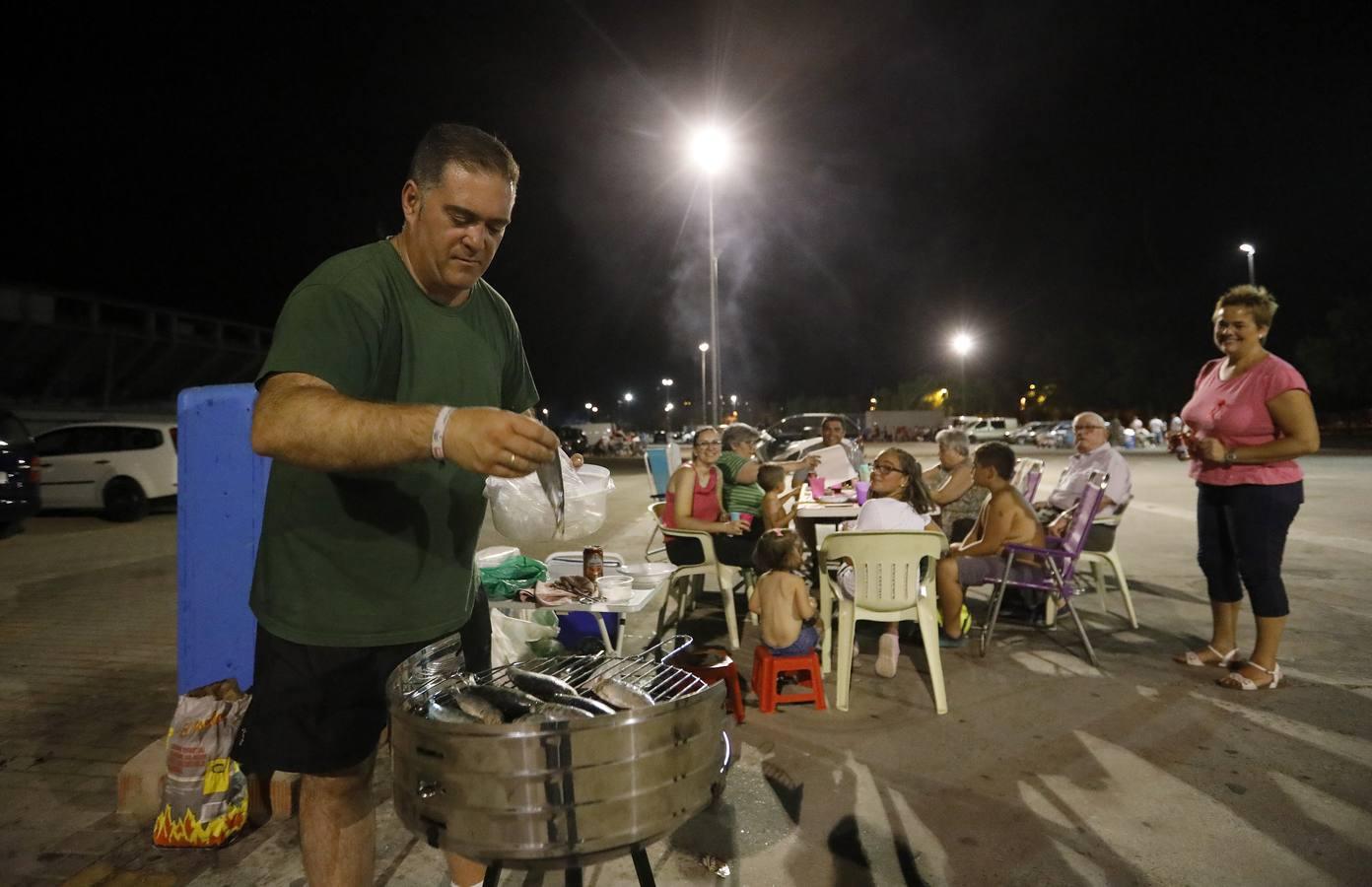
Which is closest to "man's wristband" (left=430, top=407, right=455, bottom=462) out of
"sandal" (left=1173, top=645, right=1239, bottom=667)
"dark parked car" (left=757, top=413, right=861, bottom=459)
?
"sandal" (left=1173, top=645, right=1239, bottom=667)

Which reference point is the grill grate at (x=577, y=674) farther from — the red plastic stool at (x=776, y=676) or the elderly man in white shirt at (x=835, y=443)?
the elderly man in white shirt at (x=835, y=443)

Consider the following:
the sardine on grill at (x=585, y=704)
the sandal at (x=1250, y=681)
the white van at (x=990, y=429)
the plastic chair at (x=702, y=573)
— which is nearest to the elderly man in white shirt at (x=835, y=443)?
the plastic chair at (x=702, y=573)

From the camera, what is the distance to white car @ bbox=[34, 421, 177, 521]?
12031 mm

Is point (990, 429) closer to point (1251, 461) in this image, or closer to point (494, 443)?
point (1251, 461)

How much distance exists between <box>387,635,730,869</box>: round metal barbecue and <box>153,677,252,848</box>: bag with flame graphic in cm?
203

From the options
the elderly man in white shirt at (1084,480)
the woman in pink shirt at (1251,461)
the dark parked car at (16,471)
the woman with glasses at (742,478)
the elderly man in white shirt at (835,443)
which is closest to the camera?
the woman in pink shirt at (1251,461)

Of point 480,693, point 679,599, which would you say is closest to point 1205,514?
point 679,599

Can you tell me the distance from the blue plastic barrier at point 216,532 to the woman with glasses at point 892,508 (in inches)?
128

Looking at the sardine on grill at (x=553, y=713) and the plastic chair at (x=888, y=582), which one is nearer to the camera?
the sardine on grill at (x=553, y=713)

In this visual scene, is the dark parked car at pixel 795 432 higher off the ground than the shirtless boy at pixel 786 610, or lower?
higher

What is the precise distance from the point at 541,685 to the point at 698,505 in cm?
454

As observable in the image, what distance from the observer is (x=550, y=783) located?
1.23 metres

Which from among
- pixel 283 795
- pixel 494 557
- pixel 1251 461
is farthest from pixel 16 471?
pixel 1251 461

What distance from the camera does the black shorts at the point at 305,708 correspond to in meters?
1.70
